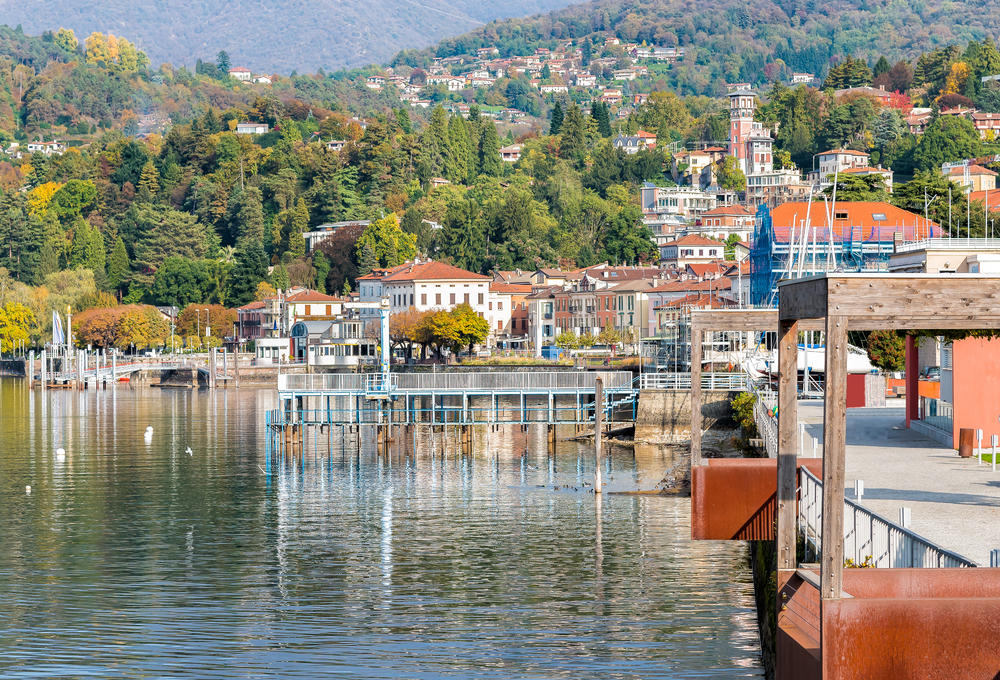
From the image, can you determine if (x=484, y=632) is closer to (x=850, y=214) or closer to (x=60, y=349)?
(x=850, y=214)

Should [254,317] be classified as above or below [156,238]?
below

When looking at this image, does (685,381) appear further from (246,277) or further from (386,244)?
(246,277)

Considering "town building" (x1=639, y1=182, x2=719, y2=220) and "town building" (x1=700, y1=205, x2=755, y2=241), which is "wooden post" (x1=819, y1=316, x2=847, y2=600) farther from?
"town building" (x1=639, y1=182, x2=719, y2=220)

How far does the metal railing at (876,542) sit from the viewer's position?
1546 cm

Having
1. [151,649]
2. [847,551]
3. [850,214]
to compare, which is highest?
[850,214]

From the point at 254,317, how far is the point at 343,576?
4676 inches

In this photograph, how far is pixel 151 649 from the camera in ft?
78.0

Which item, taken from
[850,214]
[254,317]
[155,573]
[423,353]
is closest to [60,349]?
[254,317]

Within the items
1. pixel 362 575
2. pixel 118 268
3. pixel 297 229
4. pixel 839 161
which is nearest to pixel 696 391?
pixel 362 575

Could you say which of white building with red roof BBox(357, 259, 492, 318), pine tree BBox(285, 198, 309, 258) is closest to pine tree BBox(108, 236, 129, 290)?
pine tree BBox(285, 198, 309, 258)

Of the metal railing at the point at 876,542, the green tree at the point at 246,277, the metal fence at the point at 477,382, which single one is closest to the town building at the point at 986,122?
the green tree at the point at 246,277

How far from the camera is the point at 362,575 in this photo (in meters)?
29.6

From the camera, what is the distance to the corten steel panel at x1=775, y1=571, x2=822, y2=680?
13.9 m

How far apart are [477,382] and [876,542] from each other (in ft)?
164
